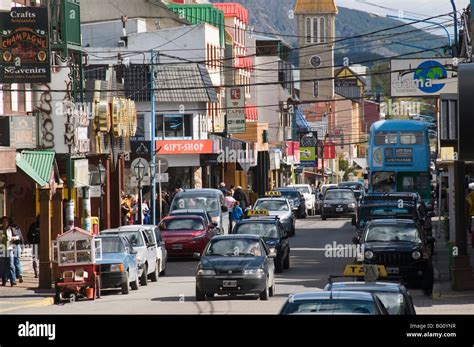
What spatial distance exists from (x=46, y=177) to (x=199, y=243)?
634 centimetres

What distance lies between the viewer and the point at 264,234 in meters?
37.2

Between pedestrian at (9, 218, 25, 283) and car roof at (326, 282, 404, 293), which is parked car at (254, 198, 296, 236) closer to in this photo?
pedestrian at (9, 218, 25, 283)

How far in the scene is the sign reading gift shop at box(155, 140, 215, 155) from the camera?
69.9m

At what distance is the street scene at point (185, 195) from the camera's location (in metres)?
28.4

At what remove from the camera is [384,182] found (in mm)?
56375

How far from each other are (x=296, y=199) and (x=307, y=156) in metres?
50.4

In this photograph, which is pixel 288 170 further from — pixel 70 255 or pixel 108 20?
pixel 70 255

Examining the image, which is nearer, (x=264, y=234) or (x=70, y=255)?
(x=70, y=255)

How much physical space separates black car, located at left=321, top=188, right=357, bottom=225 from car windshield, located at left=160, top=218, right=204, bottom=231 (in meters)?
24.4

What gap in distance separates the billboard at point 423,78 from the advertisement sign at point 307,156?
64.9 meters

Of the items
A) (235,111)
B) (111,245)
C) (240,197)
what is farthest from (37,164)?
(235,111)

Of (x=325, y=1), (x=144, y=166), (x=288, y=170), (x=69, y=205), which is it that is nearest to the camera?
(x=69, y=205)

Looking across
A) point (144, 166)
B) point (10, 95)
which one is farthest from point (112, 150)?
point (10, 95)

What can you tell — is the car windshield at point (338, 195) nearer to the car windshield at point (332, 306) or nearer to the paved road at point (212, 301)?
the paved road at point (212, 301)
